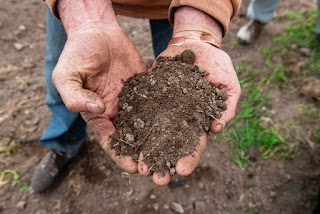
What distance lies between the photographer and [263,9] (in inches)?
112

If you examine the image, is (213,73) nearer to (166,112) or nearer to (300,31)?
(166,112)

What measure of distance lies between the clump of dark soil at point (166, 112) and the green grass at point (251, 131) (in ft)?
3.14

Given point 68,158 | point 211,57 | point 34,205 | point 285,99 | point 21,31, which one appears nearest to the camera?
point 211,57

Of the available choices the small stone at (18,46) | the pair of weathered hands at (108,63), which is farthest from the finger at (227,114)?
the small stone at (18,46)

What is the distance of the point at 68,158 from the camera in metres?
2.12

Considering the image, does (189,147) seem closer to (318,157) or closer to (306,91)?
(318,157)

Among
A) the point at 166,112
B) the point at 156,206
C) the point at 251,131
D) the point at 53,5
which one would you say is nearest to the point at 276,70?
the point at 251,131

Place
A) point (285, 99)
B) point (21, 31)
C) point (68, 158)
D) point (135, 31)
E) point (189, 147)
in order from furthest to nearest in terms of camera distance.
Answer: point (135, 31), point (21, 31), point (285, 99), point (68, 158), point (189, 147)

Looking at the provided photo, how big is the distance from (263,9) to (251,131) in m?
1.24

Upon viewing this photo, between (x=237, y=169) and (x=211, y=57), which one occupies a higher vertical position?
(x=211, y=57)

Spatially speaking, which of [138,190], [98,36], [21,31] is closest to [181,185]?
[138,190]

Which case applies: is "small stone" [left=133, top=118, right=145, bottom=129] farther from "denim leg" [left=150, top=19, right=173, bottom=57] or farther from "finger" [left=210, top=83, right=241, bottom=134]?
"denim leg" [left=150, top=19, right=173, bottom=57]

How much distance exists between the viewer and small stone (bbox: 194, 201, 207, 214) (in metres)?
1.95

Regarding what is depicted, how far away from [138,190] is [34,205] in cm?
66
